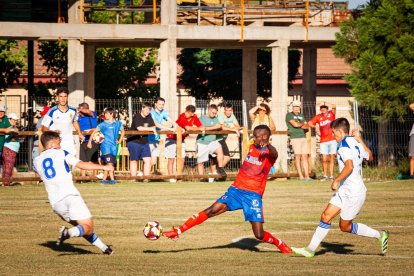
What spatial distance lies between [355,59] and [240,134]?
19.9 ft

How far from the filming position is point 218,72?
44.2 metres

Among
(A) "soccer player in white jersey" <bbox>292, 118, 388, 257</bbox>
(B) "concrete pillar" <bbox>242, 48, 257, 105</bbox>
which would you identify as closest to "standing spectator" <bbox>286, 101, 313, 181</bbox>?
(B) "concrete pillar" <bbox>242, 48, 257, 105</bbox>

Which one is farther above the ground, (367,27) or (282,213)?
(367,27)

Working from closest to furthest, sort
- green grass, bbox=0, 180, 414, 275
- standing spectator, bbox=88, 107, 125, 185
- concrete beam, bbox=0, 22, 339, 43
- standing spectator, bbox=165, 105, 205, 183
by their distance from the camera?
green grass, bbox=0, 180, 414, 275 < standing spectator, bbox=88, 107, 125, 185 < standing spectator, bbox=165, 105, 205, 183 < concrete beam, bbox=0, 22, 339, 43

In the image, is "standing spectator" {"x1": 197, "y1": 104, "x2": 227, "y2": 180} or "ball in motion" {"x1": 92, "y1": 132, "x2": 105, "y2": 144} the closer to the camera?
"ball in motion" {"x1": 92, "y1": 132, "x2": 105, "y2": 144}

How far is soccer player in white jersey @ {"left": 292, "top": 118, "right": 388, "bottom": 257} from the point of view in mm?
12438

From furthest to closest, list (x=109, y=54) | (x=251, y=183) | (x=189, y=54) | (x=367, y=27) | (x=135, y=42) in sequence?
(x=189, y=54), (x=109, y=54), (x=135, y=42), (x=367, y=27), (x=251, y=183)

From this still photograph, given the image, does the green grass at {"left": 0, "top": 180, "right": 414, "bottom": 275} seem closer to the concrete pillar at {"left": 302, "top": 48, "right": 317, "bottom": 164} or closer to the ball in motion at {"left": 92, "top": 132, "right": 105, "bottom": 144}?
the ball in motion at {"left": 92, "top": 132, "right": 105, "bottom": 144}

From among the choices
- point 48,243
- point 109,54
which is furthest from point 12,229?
point 109,54

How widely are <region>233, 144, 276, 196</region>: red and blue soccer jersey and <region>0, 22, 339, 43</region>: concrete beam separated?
19.0m

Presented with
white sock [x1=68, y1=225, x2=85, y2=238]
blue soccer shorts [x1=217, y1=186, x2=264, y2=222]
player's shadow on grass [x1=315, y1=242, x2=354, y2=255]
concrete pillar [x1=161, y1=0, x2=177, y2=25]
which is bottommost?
player's shadow on grass [x1=315, y1=242, x2=354, y2=255]

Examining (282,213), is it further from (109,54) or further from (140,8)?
(109,54)

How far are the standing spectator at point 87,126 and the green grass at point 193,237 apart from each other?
2.40 metres

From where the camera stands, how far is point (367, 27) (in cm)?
3059
